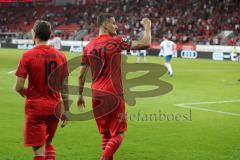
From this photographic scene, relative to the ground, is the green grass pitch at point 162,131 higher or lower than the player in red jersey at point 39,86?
lower

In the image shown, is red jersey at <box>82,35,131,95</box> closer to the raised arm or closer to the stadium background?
the raised arm

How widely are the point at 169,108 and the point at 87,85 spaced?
19.9 ft

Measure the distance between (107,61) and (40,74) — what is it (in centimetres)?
119

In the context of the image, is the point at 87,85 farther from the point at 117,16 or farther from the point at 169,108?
the point at 117,16

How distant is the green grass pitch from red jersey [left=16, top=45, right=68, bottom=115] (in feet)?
8.13

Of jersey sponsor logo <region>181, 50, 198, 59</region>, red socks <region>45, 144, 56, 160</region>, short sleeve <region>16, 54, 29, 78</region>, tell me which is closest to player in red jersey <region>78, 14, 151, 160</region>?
red socks <region>45, 144, 56, 160</region>

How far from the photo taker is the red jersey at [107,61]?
24.1ft

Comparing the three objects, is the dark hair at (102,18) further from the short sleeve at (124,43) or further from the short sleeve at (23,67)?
the short sleeve at (23,67)

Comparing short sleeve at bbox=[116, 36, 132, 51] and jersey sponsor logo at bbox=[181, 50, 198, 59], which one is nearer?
short sleeve at bbox=[116, 36, 132, 51]

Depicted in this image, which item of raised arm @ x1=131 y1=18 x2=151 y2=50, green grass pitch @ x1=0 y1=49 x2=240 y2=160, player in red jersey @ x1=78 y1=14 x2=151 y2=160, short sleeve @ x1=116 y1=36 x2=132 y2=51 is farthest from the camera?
green grass pitch @ x1=0 y1=49 x2=240 y2=160

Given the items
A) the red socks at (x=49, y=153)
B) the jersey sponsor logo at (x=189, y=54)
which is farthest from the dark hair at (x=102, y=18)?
the jersey sponsor logo at (x=189, y=54)

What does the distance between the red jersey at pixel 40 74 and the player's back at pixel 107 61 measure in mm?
823

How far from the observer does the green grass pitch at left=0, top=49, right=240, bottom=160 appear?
30.7ft

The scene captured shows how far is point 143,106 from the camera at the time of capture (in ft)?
50.5
